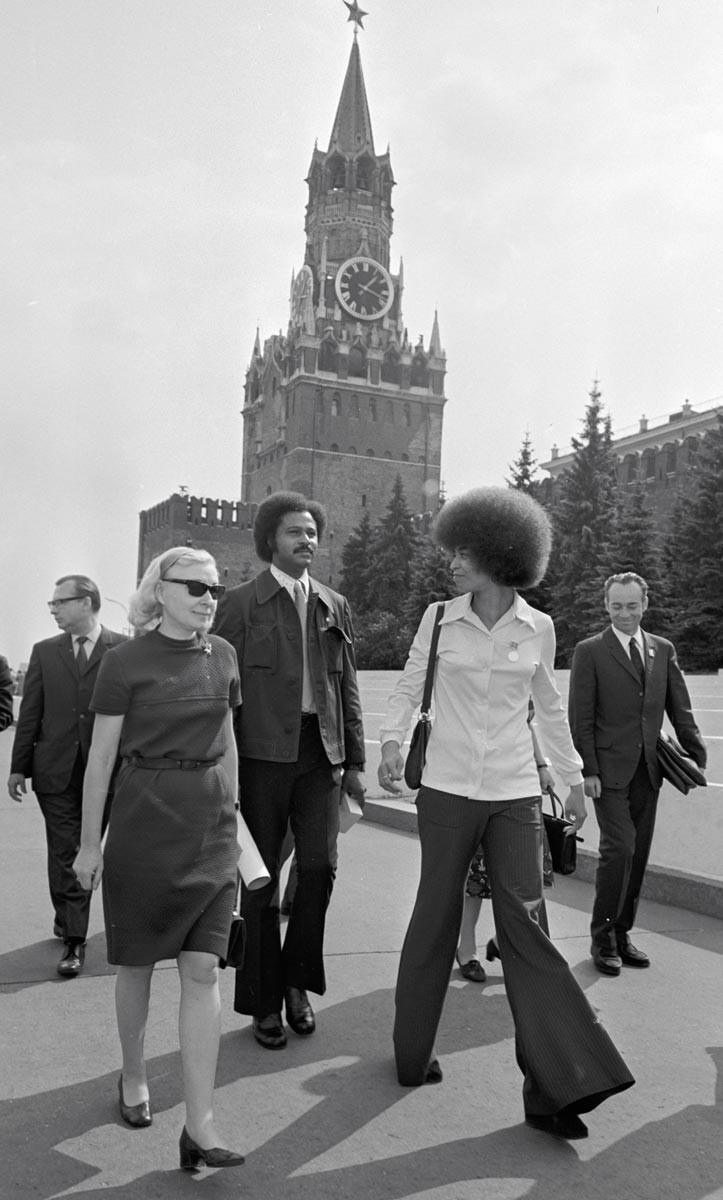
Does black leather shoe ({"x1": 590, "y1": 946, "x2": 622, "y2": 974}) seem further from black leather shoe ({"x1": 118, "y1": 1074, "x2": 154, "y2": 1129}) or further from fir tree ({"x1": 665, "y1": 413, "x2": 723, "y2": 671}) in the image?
fir tree ({"x1": 665, "y1": 413, "x2": 723, "y2": 671})

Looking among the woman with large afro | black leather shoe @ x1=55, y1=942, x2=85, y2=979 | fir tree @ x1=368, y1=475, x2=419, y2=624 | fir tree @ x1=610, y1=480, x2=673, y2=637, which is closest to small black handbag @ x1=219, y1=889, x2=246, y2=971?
the woman with large afro

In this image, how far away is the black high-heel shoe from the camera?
10.2 ft

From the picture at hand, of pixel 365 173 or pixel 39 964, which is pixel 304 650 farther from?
pixel 365 173

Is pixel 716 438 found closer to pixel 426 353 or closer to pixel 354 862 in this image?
pixel 354 862

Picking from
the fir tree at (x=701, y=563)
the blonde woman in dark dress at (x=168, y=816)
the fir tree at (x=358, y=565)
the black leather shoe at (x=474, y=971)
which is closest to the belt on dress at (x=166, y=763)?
the blonde woman in dark dress at (x=168, y=816)

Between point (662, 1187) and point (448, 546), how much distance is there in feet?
6.84

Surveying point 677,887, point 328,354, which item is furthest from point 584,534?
point 328,354

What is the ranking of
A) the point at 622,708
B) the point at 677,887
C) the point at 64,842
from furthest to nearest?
the point at 677,887 → the point at 64,842 → the point at 622,708

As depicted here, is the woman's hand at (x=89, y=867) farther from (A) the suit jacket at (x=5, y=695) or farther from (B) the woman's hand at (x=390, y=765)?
(A) the suit jacket at (x=5, y=695)

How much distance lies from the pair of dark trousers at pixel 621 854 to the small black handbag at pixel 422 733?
1719 millimetres

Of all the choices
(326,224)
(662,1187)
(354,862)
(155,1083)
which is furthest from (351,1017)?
(326,224)

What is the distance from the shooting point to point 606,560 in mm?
36750

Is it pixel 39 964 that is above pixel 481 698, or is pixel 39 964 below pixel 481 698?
below

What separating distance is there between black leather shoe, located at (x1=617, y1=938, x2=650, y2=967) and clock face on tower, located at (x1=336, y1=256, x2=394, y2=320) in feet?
312
